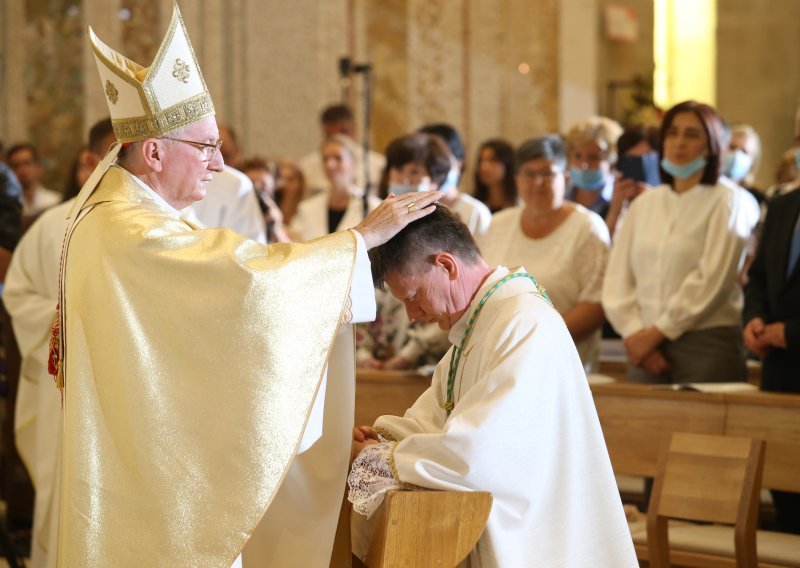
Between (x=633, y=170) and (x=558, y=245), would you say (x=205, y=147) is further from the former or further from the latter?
(x=633, y=170)

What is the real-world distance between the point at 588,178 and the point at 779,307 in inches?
71.4

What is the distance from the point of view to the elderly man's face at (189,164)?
140 inches

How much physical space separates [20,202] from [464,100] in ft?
18.8

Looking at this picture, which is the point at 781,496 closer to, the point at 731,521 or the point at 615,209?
the point at 731,521

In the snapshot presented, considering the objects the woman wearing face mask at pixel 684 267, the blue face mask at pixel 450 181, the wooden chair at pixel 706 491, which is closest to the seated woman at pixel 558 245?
the woman wearing face mask at pixel 684 267

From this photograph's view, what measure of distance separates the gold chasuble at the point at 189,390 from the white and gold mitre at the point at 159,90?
376 millimetres

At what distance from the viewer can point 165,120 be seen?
3545 mm

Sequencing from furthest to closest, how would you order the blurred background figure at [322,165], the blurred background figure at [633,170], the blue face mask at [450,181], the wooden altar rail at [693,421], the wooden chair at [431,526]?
the blurred background figure at [322,165] → the blurred background figure at [633,170] → the blue face mask at [450,181] → the wooden altar rail at [693,421] → the wooden chair at [431,526]

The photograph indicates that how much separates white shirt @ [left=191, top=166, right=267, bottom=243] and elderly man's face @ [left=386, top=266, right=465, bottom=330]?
3054 millimetres

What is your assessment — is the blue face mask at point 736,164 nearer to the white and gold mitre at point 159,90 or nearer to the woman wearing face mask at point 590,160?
the woman wearing face mask at point 590,160

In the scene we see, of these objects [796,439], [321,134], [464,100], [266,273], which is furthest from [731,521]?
[464,100]

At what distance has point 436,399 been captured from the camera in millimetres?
3584

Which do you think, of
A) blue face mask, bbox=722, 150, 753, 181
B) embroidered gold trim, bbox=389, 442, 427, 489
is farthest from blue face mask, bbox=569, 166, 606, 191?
embroidered gold trim, bbox=389, 442, 427, 489

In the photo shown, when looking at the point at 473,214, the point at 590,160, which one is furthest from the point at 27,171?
the point at 590,160
